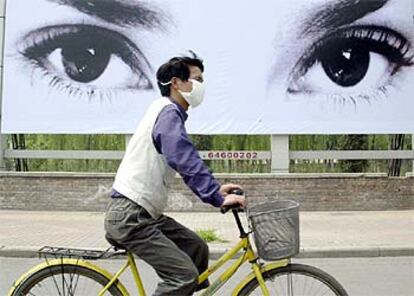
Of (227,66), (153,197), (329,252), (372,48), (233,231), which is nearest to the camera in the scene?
(153,197)

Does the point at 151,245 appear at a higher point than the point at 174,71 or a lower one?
lower

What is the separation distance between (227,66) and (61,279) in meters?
10.5

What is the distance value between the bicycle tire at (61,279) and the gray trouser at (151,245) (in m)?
0.32

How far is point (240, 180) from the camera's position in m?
14.2

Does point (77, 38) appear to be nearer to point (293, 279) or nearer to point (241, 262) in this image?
point (241, 262)

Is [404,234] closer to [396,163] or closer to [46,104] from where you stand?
[396,163]

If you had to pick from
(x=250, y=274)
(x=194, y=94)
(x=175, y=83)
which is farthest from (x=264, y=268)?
(x=175, y=83)

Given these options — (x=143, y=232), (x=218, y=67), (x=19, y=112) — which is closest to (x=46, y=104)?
(x=19, y=112)

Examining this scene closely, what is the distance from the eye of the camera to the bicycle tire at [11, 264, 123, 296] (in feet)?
14.2

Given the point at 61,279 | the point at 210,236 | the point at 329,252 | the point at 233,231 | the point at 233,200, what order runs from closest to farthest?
the point at 233,200
the point at 61,279
the point at 329,252
the point at 210,236
the point at 233,231

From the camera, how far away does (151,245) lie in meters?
4.11

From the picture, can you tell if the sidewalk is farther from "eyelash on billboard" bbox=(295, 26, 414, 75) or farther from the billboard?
"eyelash on billboard" bbox=(295, 26, 414, 75)

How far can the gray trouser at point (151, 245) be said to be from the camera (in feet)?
13.4

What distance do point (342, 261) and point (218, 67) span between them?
20.2 ft
